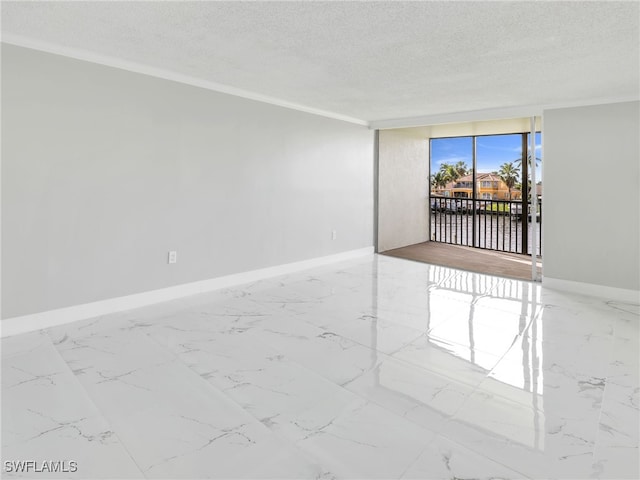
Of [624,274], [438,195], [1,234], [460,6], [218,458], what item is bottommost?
[218,458]

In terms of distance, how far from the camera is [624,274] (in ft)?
13.9

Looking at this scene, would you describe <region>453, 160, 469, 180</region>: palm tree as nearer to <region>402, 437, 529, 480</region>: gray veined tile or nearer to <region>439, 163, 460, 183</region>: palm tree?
<region>439, 163, 460, 183</region>: palm tree

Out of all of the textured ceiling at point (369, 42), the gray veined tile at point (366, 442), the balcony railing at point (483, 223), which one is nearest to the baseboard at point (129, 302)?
the textured ceiling at point (369, 42)

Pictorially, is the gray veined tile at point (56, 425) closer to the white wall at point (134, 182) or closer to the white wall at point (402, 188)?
the white wall at point (134, 182)

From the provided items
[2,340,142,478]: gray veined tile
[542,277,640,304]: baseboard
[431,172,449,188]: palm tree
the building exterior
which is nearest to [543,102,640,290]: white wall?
[542,277,640,304]: baseboard

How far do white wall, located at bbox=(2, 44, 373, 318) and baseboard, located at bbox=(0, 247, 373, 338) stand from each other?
61 mm

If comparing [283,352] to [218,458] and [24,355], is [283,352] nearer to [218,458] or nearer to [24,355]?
[218,458]

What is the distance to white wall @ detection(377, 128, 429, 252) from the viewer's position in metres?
6.80

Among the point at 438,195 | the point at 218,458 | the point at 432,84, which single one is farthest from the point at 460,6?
the point at 438,195

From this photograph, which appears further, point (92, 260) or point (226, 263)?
point (226, 263)

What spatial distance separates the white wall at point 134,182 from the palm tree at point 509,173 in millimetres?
3953

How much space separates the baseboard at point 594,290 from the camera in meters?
4.20

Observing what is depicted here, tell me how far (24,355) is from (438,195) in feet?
23.8

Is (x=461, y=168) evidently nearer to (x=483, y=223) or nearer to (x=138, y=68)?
(x=483, y=223)
